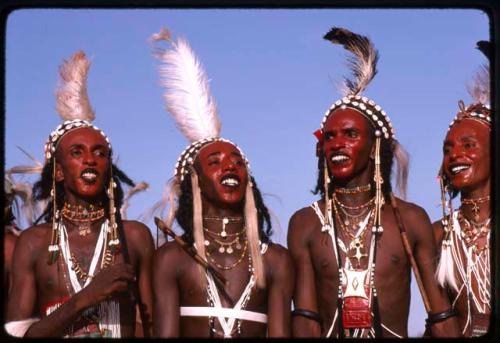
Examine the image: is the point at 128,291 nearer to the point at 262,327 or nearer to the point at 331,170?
the point at 262,327

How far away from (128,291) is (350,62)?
1.76 meters

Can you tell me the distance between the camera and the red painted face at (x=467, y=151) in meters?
5.98

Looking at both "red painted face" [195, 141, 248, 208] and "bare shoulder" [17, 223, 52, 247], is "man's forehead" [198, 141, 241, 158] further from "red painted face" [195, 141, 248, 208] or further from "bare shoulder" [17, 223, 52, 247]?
"bare shoulder" [17, 223, 52, 247]

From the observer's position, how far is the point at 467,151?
5988mm

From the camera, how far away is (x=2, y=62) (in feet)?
18.2

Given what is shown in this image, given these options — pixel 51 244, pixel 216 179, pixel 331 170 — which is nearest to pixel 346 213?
pixel 331 170

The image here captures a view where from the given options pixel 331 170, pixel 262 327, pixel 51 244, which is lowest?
pixel 262 327

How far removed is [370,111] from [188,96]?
39.9 inches

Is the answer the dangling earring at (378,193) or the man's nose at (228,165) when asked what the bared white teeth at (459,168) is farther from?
the man's nose at (228,165)

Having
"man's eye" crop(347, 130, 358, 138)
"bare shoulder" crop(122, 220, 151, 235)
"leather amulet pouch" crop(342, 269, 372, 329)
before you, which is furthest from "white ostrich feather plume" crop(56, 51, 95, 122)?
"leather amulet pouch" crop(342, 269, 372, 329)

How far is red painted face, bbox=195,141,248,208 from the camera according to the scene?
19.6ft

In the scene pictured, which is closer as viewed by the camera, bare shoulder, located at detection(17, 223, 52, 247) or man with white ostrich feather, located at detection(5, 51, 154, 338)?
man with white ostrich feather, located at detection(5, 51, 154, 338)

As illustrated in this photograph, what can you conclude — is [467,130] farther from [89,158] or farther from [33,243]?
[33,243]

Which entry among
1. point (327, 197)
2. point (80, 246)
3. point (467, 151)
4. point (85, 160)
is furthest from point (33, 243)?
point (467, 151)
